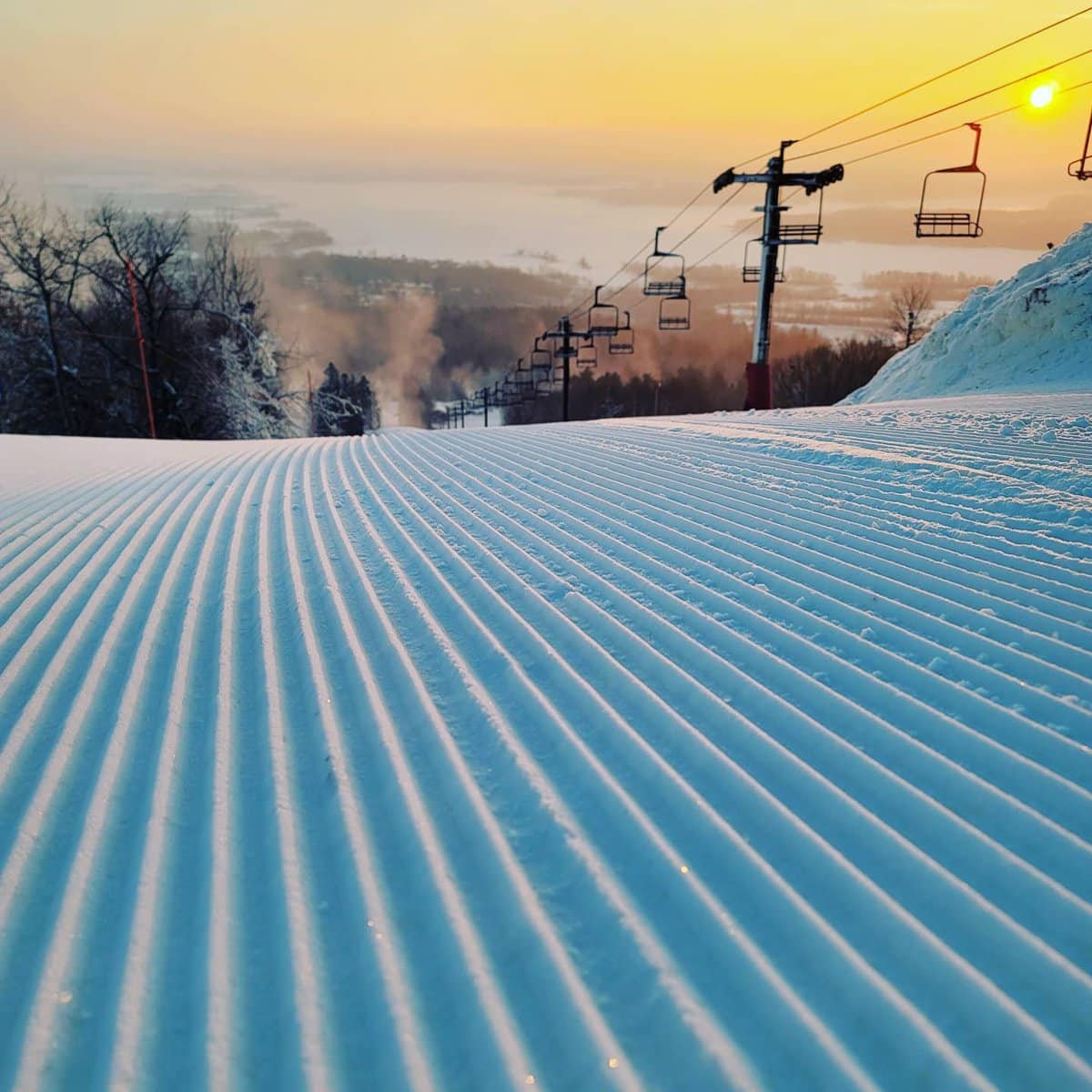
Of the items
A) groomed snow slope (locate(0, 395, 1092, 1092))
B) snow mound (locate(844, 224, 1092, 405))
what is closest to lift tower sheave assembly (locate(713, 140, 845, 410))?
snow mound (locate(844, 224, 1092, 405))

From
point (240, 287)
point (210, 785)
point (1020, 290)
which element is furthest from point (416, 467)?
point (240, 287)

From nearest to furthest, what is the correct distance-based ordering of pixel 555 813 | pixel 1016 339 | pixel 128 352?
pixel 555 813 → pixel 1016 339 → pixel 128 352

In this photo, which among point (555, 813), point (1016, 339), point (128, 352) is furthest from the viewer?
point (128, 352)

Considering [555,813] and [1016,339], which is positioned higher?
[1016,339]

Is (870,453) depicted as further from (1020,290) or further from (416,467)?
(1020,290)

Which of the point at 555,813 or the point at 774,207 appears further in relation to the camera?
the point at 774,207

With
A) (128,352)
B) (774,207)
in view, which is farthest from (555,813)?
(128,352)

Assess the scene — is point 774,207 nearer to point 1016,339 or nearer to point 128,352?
point 1016,339
